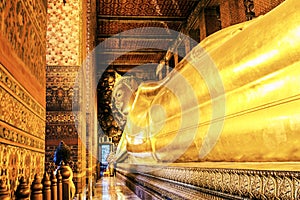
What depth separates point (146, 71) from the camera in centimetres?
986

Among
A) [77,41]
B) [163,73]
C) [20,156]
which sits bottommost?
[20,156]

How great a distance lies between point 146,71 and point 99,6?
4.04 m

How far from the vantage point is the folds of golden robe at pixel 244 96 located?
0.89 metres

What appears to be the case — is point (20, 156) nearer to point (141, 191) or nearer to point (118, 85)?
point (141, 191)

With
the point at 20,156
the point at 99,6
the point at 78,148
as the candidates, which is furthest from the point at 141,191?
the point at 99,6

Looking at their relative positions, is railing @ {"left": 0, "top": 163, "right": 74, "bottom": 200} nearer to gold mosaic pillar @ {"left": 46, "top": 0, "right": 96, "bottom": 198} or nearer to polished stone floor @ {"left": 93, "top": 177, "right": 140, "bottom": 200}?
polished stone floor @ {"left": 93, "top": 177, "right": 140, "bottom": 200}

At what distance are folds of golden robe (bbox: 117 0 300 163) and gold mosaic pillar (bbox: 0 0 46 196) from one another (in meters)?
0.64

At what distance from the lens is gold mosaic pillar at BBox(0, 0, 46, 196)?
808mm

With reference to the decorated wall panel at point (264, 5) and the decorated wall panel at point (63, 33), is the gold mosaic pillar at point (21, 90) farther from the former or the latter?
the decorated wall panel at point (264, 5)

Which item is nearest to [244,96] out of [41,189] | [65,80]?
[41,189]

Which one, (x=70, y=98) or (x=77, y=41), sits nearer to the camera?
(x=70, y=98)

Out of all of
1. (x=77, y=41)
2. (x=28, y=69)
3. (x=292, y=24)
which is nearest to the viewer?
(x=292, y=24)

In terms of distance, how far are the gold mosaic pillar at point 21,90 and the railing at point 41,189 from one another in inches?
2.0

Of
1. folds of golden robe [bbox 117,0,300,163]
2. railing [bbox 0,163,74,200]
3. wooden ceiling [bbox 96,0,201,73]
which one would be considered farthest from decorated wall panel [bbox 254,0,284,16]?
railing [bbox 0,163,74,200]
